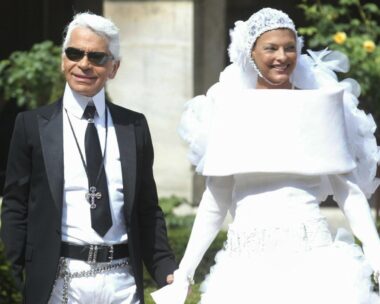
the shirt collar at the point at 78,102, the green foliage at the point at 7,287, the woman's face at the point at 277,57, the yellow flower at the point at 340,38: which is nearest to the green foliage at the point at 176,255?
the green foliage at the point at 7,287

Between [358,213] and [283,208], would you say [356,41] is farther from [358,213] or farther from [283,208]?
[283,208]

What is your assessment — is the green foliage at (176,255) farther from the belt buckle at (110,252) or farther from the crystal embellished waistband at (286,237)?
the crystal embellished waistband at (286,237)

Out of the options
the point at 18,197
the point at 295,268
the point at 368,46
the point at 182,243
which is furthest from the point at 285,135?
the point at 368,46

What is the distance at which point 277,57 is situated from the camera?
559 cm

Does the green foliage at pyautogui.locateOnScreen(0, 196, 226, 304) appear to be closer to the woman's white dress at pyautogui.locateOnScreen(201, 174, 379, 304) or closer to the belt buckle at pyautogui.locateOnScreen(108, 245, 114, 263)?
the belt buckle at pyautogui.locateOnScreen(108, 245, 114, 263)

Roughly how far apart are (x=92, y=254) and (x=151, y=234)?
39 centimetres

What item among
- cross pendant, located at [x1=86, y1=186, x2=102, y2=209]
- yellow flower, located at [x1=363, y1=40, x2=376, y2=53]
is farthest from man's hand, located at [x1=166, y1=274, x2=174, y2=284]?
yellow flower, located at [x1=363, y1=40, x2=376, y2=53]

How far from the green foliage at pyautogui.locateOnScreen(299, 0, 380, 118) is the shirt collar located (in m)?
5.45

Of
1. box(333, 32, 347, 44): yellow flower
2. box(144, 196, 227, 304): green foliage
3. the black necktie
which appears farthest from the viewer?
box(333, 32, 347, 44): yellow flower

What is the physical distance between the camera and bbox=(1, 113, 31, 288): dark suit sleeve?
5.34m

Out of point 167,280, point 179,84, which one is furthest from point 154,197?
point 179,84

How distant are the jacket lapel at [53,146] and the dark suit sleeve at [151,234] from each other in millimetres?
389

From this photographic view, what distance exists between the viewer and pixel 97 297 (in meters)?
5.30

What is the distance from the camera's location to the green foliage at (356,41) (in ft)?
36.0
